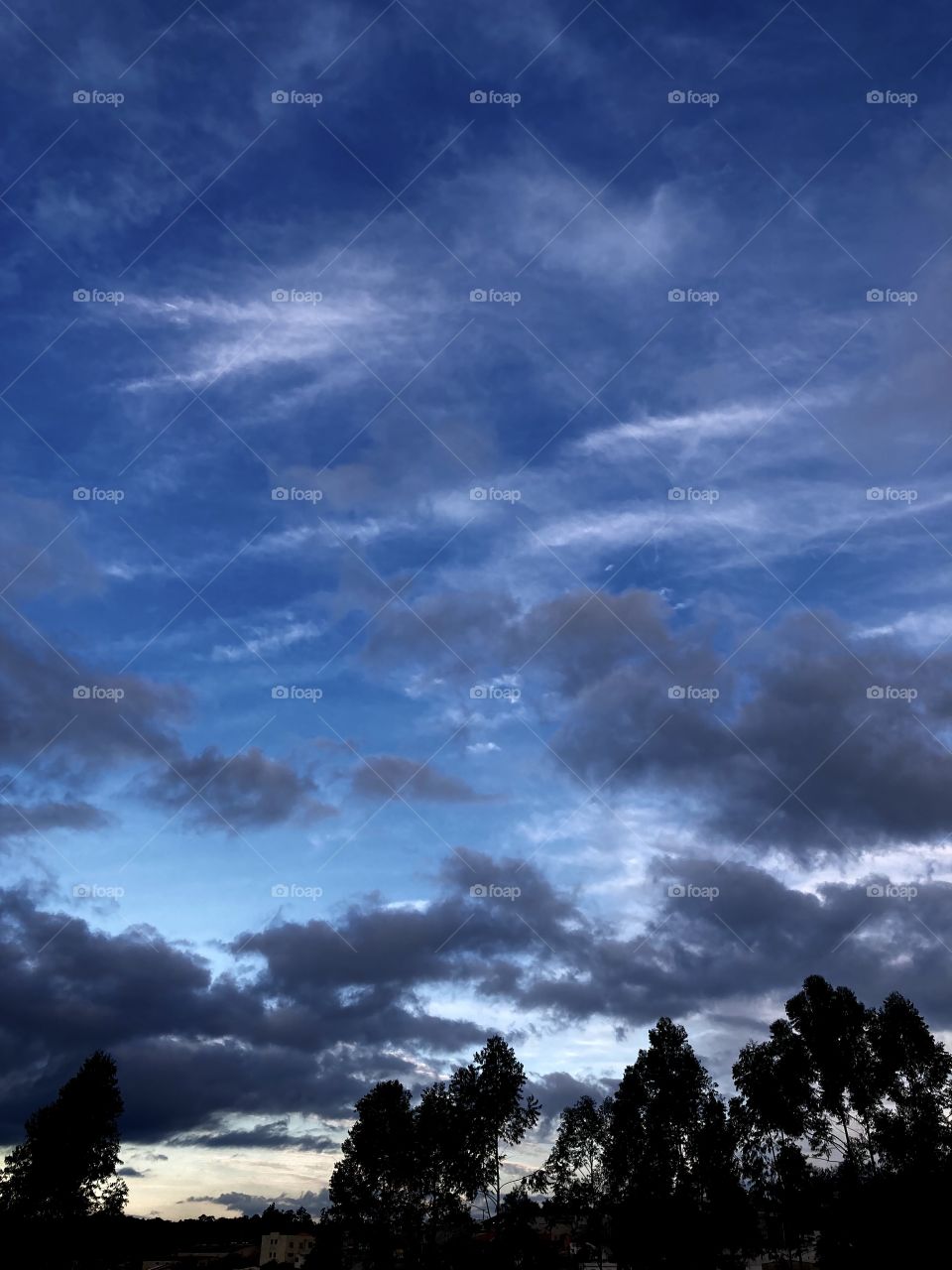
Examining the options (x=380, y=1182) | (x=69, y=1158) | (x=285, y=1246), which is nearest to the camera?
(x=69, y=1158)

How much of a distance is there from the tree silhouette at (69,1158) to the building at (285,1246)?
13332 centimetres

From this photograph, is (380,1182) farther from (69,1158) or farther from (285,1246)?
(285,1246)

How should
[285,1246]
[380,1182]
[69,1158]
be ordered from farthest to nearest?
[285,1246], [380,1182], [69,1158]

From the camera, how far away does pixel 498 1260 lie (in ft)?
225

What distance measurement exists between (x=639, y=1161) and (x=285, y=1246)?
477 feet

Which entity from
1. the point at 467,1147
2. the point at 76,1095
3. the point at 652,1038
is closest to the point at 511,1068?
the point at 467,1147

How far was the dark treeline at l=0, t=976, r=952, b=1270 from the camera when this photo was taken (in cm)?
6425

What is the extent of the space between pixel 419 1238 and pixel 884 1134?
126ft

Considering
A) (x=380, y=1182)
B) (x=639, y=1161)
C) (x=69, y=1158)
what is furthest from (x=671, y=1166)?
(x=69, y=1158)

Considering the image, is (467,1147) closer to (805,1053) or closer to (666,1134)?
(666,1134)

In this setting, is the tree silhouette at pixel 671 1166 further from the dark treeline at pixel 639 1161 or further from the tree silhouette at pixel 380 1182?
the tree silhouette at pixel 380 1182

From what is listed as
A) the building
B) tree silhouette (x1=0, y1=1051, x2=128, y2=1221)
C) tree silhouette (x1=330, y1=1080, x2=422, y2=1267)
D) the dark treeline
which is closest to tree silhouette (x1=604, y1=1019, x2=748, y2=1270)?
the dark treeline

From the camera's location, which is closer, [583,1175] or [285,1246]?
[583,1175]

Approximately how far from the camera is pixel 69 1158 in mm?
69562
